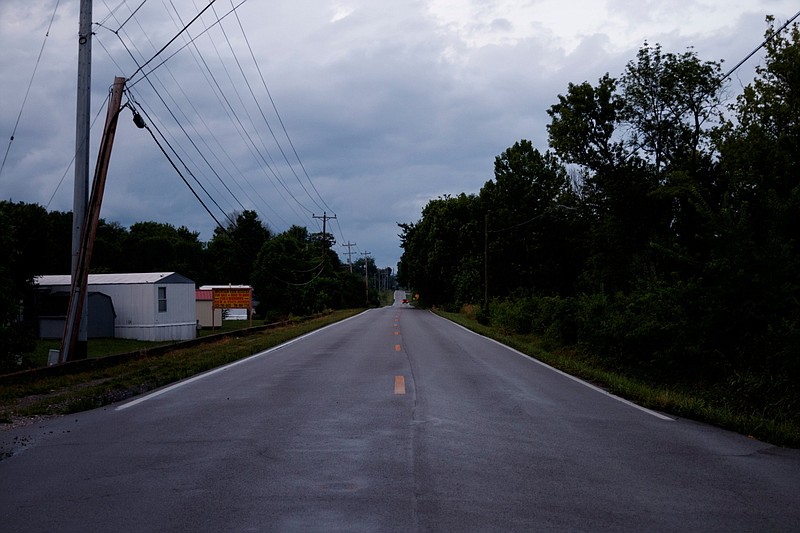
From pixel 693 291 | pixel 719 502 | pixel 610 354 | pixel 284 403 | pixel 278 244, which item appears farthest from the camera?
pixel 278 244

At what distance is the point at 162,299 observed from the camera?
1501 inches

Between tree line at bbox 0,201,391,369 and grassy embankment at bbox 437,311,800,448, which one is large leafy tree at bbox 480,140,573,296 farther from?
grassy embankment at bbox 437,311,800,448

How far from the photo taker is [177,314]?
129 feet

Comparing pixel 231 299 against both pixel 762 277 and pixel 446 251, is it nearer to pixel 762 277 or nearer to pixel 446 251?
pixel 762 277

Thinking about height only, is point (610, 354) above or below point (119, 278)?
below

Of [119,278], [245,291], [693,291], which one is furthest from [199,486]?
[119,278]

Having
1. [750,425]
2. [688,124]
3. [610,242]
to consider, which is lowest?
[750,425]

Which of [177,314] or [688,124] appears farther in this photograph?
[177,314]

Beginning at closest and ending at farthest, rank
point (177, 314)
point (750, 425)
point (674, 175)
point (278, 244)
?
1. point (750, 425)
2. point (674, 175)
3. point (177, 314)
4. point (278, 244)

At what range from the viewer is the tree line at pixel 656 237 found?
12.1 metres

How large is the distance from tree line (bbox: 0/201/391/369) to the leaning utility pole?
A: 121 cm

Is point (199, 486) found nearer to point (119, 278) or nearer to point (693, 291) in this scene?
point (693, 291)

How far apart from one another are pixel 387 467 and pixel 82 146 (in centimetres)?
1374

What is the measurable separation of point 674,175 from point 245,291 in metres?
22.7
